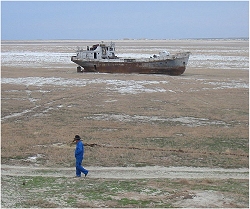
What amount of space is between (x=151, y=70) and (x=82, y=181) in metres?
34.1

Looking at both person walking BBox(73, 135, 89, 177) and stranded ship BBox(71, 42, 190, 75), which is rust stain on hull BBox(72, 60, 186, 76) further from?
person walking BBox(73, 135, 89, 177)

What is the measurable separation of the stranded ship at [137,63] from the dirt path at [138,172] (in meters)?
31.7

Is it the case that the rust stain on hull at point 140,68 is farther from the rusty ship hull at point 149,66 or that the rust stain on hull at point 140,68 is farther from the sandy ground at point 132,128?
the sandy ground at point 132,128

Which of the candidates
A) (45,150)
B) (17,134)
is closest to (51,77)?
(17,134)

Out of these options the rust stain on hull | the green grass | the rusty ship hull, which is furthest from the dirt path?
the rust stain on hull

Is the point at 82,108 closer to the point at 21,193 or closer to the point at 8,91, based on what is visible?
the point at 8,91

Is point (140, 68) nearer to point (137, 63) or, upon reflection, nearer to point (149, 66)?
point (137, 63)

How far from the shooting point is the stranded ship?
4453 centimetres

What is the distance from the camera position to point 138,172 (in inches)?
504

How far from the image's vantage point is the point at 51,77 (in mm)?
39781

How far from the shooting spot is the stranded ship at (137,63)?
44531 millimetres

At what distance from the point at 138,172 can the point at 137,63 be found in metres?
32.8

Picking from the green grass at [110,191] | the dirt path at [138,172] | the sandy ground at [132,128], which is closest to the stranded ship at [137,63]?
the sandy ground at [132,128]

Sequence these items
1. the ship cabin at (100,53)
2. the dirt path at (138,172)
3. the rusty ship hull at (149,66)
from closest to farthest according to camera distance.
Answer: the dirt path at (138,172) < the rusty ship hull at (149,66) < the ship cabin at (100,53)
